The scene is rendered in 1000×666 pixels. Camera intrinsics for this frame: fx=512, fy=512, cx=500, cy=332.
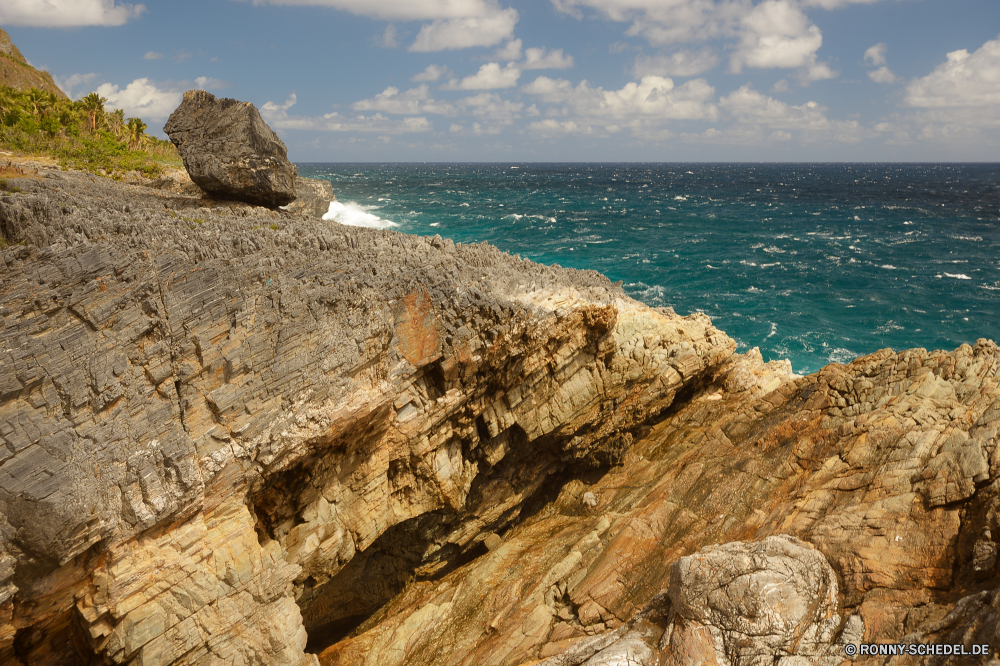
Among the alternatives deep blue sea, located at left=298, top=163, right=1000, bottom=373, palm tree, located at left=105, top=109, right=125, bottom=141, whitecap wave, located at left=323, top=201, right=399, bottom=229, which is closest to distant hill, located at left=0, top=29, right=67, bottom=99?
palm tree, located at left=105, top=109, right=125, bottom=141

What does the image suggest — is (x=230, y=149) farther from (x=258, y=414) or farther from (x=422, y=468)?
(x=422, y=468)

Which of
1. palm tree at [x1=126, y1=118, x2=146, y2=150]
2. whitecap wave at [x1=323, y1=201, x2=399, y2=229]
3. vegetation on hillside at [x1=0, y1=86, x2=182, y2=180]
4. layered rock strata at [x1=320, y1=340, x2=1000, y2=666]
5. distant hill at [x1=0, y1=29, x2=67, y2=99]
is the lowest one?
layered rock strata at [x1=320, y1=340, x2=1000, y2=666]

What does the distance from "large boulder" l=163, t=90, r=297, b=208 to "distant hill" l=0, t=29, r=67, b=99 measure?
203 feet

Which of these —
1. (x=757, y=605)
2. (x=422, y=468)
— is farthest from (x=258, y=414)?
(x=757, y=605)

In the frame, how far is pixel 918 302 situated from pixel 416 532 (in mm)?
43907

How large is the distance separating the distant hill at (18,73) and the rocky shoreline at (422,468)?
71.6 metres

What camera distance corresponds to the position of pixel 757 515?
39.1 feet

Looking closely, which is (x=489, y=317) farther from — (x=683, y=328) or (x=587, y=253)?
(x=587, y=253)

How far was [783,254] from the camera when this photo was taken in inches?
2203

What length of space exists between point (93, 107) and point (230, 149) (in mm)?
36904

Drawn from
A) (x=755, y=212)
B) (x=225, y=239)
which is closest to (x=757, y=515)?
(x=225, y=239)

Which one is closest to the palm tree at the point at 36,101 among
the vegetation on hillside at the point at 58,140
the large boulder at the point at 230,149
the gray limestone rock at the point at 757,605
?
the vegetation on hillside at the point at 58,140

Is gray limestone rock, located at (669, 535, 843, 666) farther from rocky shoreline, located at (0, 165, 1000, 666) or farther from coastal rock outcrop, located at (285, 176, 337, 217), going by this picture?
coastal rock outcrop, located at (285, 176, 337, 217)

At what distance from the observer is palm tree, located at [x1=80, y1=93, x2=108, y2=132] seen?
1656 inches
